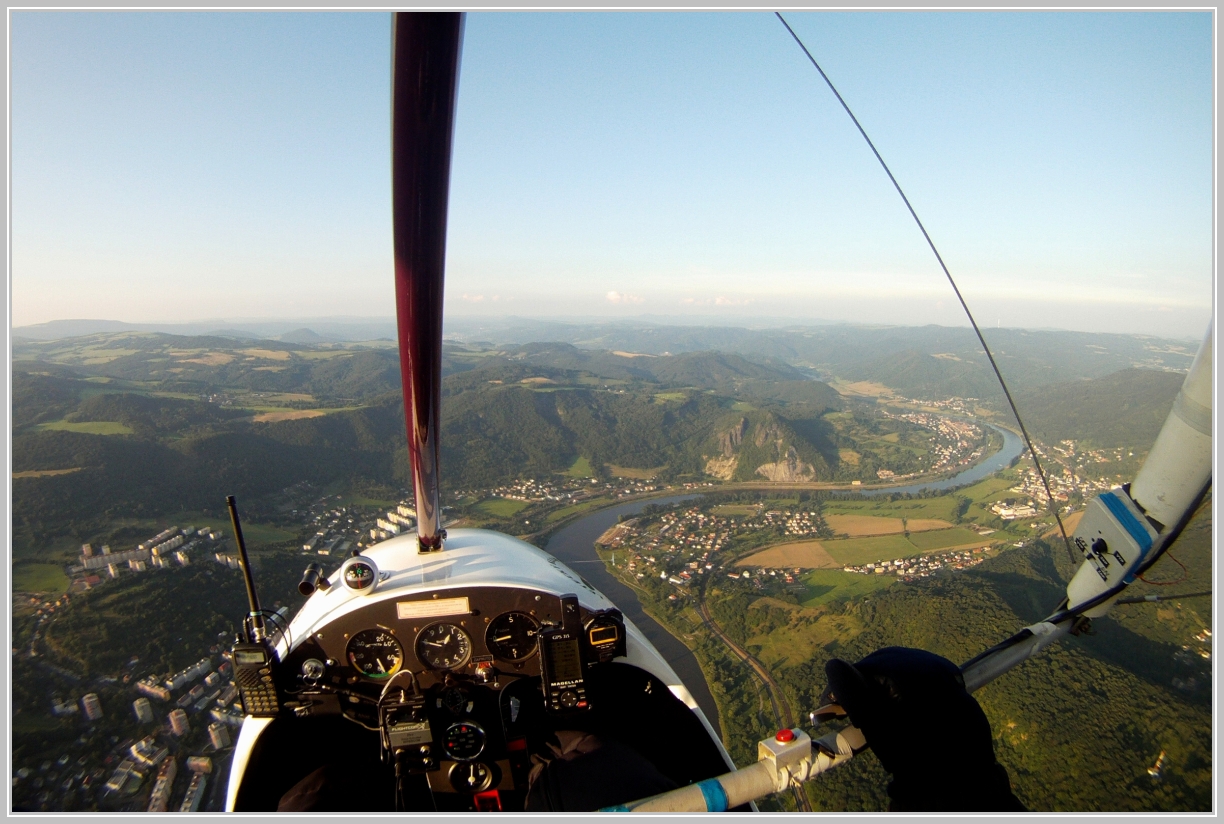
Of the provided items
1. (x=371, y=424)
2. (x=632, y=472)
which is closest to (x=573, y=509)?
(x=632, y=472)

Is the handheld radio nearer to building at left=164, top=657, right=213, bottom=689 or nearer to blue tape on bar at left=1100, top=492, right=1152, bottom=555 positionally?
blue tape on bar at left=1100, top=492, right=1152, bottom=555

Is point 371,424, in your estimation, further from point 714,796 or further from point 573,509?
point 714,796

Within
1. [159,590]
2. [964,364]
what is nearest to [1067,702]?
[159,590]

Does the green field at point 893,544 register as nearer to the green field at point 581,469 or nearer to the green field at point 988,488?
the green field at point 988,488

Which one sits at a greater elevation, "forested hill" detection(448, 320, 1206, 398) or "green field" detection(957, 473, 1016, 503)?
"forested hill" detection(448, 320, 1206, 398)

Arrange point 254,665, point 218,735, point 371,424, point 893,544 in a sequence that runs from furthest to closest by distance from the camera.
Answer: point 371,424
point 893,544
point 218,735
point 254,665

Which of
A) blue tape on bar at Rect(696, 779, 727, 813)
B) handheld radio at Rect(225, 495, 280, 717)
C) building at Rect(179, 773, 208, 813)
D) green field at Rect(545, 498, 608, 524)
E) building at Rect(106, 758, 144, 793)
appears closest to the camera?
blue tape on bar at Rect(696, 779, 727, 813)

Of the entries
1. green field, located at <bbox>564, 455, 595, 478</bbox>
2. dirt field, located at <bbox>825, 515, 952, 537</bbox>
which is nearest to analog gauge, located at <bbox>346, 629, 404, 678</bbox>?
dirt field, located at <bbox>825, 515, 952, 537</bbox>
